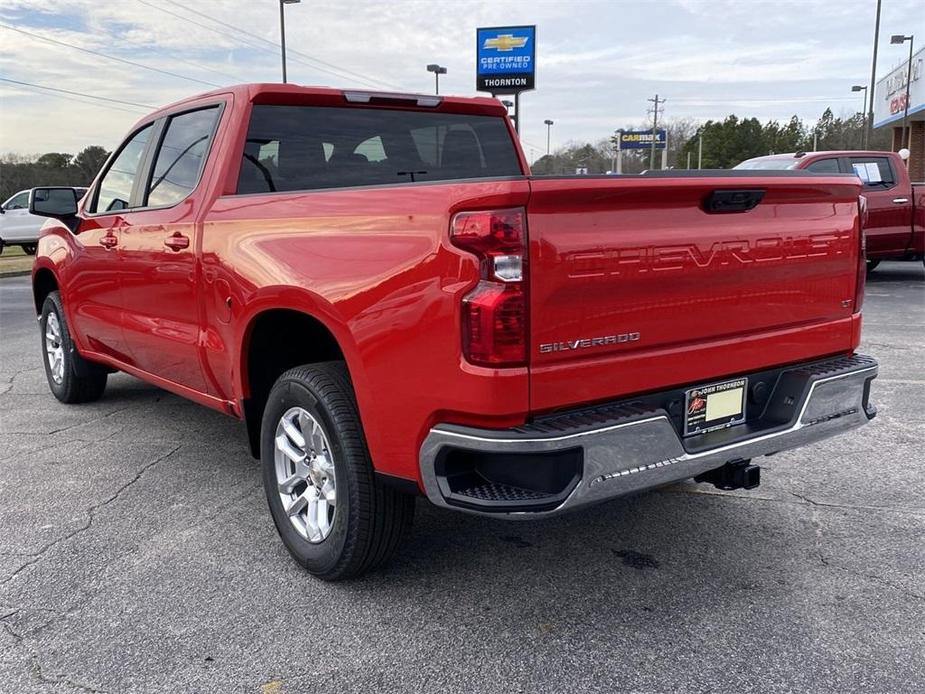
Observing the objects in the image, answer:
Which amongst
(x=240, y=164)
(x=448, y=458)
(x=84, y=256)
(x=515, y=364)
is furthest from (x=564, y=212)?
(x=84, y=256)

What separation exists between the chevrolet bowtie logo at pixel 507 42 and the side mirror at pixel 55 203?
2750cm

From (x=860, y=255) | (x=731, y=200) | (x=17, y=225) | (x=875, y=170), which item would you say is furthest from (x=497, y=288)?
(x=17, y=225)

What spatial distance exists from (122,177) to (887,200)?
37.6 ft

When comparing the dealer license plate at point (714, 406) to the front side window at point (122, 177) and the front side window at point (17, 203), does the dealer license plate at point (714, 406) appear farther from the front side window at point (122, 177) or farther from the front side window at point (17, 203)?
the front side window at point (17, 203)

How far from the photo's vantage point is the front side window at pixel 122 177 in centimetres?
488

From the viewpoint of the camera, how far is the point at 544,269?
8.08ft

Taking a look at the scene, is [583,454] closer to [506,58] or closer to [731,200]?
[731,200]

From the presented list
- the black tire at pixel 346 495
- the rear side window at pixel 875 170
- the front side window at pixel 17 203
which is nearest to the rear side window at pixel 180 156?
the black tire at pixel 346 495

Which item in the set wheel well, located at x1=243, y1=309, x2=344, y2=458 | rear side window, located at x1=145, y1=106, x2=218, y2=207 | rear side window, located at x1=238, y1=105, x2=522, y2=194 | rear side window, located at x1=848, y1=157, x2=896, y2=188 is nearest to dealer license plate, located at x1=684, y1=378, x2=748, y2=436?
wheel well, located at x1=243, y1=309, x2=344, y2=458

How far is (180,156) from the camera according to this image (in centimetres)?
438

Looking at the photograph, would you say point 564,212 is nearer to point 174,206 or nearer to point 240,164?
point 240,164

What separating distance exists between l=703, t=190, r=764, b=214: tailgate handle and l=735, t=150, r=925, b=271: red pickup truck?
1025cm

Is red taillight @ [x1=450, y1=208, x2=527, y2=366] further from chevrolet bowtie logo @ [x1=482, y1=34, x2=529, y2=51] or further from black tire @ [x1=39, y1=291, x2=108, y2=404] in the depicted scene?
chevrolet bowtie logo @ [x1=482, y1=34, x2=529, y2=51]

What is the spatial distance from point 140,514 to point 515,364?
2.40 metres
